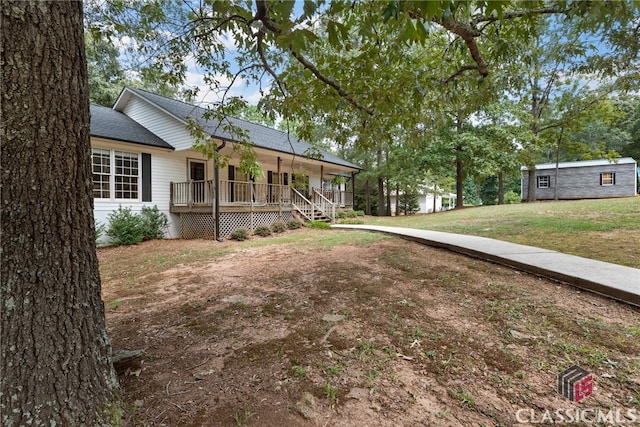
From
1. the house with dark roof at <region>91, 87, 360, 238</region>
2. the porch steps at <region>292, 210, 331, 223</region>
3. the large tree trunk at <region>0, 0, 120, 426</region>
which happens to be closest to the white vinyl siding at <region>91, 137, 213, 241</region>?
the house with dark roof at <region>91, 87, 360, 238</region>

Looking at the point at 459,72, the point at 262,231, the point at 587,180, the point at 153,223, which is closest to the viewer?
the point at 459,72

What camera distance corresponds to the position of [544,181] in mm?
24078

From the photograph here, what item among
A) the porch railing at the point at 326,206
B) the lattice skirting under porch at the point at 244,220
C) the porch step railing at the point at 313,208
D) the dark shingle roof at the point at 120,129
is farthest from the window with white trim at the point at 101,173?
the porch railing at the point at 326,206

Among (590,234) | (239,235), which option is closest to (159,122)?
(239,235)

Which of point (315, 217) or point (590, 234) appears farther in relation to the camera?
point (315, 217)

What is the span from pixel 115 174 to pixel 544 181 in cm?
2918

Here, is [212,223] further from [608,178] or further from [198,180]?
[608,178]

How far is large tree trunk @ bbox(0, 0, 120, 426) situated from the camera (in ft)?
4.52

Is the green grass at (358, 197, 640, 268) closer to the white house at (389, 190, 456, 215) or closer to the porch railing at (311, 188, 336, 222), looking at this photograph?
the porch railing at (311, 188, 336, 222)

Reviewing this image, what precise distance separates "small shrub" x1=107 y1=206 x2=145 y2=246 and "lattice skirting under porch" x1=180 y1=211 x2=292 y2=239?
1.71m

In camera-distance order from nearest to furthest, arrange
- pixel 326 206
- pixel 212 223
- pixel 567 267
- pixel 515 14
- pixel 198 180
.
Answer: pixel 515 14
pixel 567 267
pixel 212 223
pixel 198 180
pixel 326 206

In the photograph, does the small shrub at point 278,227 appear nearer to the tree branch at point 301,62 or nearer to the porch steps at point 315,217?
the porch steps at point 315,217

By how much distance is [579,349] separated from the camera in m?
2.36

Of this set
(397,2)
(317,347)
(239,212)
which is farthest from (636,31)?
(239,212)
